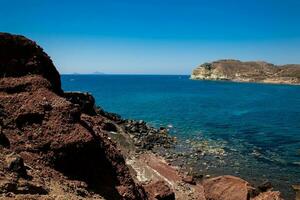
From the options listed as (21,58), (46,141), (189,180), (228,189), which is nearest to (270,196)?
(228,189)

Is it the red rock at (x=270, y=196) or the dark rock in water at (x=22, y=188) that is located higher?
the dark rock in water at (x=22, y=188)

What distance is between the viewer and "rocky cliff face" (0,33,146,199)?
1417cm

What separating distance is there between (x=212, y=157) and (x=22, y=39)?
36556 mm

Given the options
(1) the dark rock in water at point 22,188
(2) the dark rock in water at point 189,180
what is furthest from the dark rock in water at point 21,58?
(2) the dark rock in water at point 189,180

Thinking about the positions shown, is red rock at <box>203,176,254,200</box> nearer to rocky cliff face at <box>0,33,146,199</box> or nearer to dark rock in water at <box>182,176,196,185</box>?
dark rock in water at <box>182,176,196,185</box>

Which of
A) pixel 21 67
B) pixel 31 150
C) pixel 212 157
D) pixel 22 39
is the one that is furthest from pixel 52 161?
pixel 212 157

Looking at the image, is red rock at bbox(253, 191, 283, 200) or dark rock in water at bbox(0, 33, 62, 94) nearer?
dark rock in water at bbox(0, 33, 62, 94)

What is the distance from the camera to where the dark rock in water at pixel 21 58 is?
60.0 ft

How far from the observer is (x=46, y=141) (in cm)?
1573

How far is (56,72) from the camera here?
20281 mm

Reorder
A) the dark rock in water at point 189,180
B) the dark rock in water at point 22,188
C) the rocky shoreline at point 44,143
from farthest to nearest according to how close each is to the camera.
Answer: the dark rock in water at point 189,180 < the rocky shoreline at point 44,143 < the dark rock in water at point 22,188

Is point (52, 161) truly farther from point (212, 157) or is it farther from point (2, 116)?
point (212, 157)

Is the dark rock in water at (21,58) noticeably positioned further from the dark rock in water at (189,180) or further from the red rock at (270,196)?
the dark rock in water at (189,180)

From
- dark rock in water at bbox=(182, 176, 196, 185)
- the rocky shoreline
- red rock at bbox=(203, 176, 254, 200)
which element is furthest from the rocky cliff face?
dark rock in water at bbox=(182, 176, 196, 185)
